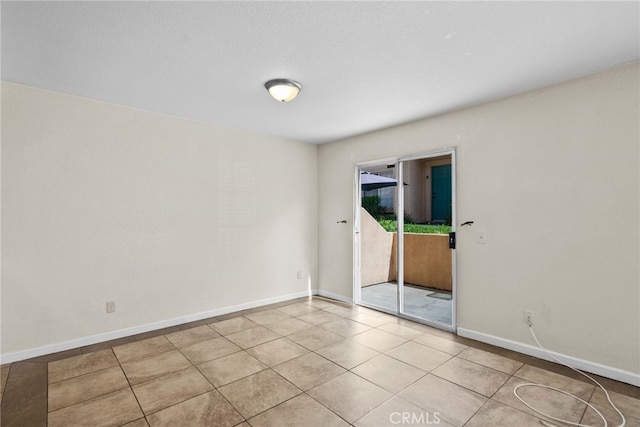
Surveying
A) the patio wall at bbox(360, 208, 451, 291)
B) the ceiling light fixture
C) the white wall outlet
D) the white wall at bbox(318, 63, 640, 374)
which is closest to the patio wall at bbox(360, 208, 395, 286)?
the patio wall at bbox(360, 208, 451, 291)

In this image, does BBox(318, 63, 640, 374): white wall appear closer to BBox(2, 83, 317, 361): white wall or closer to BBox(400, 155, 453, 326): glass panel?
BBox(400, 155, 453, 326): glass panel

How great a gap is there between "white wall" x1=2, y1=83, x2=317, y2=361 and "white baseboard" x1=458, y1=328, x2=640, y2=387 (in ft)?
9.14

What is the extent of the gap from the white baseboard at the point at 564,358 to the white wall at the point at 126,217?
279 centimetres

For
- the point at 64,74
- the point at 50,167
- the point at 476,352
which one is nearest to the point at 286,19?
the point at 64,74

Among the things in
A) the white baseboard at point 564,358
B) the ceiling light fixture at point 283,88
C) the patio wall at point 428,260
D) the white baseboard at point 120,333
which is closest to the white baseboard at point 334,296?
the white baseboard at point 120,333

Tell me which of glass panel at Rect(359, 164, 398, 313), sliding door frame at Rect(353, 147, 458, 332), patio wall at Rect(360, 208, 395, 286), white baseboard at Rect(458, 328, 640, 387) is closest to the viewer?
white baseboard at Rect(458, 328, 640, 387)

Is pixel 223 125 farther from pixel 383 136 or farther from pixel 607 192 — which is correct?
pixel 607 192

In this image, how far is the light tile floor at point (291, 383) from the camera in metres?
2.08

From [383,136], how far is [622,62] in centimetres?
243

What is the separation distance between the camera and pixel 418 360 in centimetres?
288

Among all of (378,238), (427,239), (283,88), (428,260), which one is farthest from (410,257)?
(283,88)

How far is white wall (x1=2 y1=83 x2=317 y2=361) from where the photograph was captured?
291 centimetres

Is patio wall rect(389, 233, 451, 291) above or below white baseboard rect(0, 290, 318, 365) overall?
above

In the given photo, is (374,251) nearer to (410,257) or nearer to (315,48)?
(410,257)
